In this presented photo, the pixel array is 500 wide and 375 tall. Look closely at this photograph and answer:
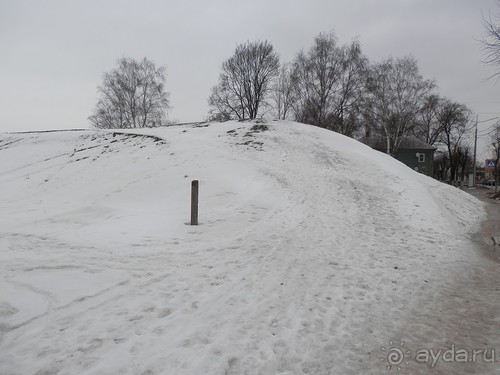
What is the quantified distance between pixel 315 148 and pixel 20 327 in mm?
13836

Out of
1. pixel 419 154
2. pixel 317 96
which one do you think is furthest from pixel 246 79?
pixel 419 154

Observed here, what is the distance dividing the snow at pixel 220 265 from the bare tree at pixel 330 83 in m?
24.5

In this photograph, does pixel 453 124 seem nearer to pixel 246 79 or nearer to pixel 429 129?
pixel 429 129

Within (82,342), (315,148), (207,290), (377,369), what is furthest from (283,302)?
(315,148)

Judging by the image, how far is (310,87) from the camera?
36438mm

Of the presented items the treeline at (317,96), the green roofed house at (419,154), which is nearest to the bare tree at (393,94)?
the treeline at (317,96)

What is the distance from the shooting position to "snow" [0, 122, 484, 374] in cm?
304

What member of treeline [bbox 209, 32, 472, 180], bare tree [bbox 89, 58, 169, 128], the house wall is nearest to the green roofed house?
the house wall

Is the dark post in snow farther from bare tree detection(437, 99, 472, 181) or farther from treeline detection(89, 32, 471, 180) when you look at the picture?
bare tree detection(437, 99, 472, 181)

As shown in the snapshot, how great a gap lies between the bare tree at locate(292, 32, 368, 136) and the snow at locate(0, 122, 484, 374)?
2451 cm

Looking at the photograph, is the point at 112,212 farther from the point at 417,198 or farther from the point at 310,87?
the point at 310,87

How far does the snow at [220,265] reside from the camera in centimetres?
304

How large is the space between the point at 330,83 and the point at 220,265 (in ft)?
111

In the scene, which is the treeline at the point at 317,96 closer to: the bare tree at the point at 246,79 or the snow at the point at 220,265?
the bare tree at the point at 246,79
